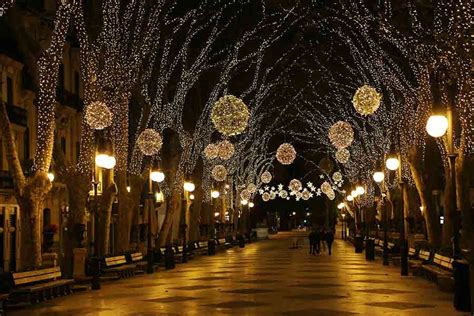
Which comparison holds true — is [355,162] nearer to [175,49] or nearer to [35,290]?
[175,49]

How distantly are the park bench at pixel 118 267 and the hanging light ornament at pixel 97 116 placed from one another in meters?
5.03

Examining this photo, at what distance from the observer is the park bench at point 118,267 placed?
24.9 metres

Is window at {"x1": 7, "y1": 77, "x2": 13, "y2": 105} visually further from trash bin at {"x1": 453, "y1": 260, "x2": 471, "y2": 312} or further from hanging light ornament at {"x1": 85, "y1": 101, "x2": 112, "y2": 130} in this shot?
trash bin at {"x1": 453, "y1": 260, "x2": 471, "y2": 312}

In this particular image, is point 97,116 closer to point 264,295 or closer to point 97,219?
point 97,219

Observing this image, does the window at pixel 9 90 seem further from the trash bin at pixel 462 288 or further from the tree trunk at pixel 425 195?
the trash bin at pixel 462 288

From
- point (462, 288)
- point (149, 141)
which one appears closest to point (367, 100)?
point (149, 141)

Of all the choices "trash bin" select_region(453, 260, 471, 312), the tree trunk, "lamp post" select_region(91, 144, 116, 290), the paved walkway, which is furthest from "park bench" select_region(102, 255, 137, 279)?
"trash bin" select_region(453, 260, 471, 312)

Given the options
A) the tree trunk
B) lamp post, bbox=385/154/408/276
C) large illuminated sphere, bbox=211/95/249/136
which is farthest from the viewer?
the tree trunk

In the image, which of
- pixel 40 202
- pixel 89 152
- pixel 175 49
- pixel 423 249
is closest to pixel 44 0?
pixel 175 49

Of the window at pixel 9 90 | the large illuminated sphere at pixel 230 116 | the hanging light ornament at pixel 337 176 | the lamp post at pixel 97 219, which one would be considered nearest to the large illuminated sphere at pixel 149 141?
the large illuminated sphere at pixel 230 116

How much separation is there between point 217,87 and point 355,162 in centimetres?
1863

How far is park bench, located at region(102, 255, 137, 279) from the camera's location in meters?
24.9

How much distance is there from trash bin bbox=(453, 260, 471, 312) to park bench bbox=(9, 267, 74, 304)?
8930mm

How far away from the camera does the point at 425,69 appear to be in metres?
23.5
